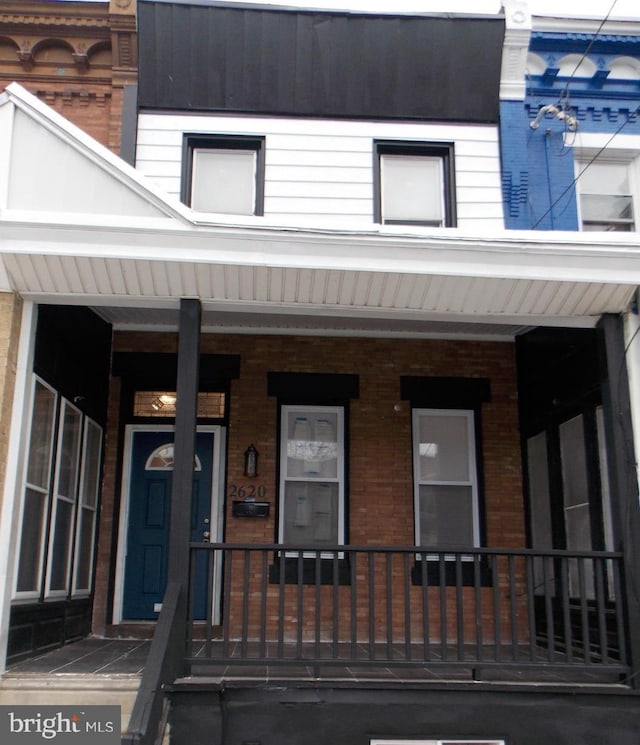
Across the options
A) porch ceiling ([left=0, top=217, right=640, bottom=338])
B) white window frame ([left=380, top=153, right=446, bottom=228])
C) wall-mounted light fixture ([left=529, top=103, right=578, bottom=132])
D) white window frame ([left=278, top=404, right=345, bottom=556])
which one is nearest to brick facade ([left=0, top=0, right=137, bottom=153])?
white window frame ([left=380, top=153, right=446, bottom=228])

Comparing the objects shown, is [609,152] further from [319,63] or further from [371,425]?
[371,425]

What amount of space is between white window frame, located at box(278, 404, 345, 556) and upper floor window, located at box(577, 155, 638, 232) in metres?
3.41

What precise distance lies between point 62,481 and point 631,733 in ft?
16.5

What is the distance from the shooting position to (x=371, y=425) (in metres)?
8.60

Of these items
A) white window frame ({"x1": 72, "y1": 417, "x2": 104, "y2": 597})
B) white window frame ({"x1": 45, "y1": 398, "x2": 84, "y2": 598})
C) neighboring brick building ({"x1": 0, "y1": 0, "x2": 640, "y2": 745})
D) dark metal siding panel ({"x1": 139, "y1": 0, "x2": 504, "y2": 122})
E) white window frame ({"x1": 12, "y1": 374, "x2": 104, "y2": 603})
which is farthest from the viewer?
dark metal siding panel ({"x1": 139, "y1": 0, "x2": 504, "y2": 122})

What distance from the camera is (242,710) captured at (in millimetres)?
5445

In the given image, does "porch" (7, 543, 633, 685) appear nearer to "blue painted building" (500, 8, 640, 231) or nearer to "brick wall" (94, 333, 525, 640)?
"brick wall" (94, 333, 525, 640)

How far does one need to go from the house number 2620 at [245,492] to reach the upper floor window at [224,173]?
2874 mm

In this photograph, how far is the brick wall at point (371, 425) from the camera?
8.36m

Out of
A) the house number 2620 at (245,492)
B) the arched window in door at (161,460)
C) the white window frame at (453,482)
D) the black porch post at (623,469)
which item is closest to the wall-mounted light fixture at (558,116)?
the black porch post at (623,469)

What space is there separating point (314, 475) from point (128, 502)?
2.00m

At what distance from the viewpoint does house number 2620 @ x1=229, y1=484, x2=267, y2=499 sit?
8336 millimetres

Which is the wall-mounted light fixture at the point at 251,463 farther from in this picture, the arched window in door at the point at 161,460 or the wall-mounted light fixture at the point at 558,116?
the wall-mounted light fixture at the point at 558,116

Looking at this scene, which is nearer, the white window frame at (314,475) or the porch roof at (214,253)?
the porch roof at (214,253)
